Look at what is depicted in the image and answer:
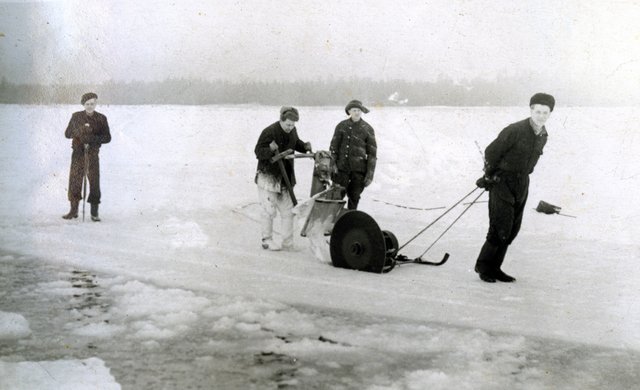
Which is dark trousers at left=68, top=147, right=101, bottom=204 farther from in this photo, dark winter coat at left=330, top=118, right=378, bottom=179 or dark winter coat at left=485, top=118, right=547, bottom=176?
dark winter coat at left=485, top=118, right=547, bottom=176

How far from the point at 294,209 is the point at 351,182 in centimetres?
127

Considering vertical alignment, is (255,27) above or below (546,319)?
above

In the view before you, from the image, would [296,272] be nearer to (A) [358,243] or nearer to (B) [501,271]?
(A) [358,243]

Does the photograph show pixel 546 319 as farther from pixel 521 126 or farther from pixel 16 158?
pixel 16 158

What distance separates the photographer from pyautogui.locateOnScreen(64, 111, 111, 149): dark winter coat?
6680 millimetres

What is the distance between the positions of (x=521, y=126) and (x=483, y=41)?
1.42 metres

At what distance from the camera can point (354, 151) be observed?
6781mm

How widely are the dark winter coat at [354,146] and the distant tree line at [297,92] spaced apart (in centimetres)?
49

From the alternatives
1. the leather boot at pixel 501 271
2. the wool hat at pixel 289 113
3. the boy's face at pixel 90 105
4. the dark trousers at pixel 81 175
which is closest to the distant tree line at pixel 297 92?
the boy's face at pixel 90 105

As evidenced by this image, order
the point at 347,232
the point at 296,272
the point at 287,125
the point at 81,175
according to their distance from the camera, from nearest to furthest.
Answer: the point at 296,272 → the point at 347,232 → the point at 287,125 → the point at 81,175

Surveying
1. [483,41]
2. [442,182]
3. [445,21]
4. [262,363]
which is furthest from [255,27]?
[442,182]

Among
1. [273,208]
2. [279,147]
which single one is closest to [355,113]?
[279,147]

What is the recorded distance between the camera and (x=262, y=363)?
3.30 metres

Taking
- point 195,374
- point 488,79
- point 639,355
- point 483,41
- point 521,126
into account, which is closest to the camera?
point 195,374
